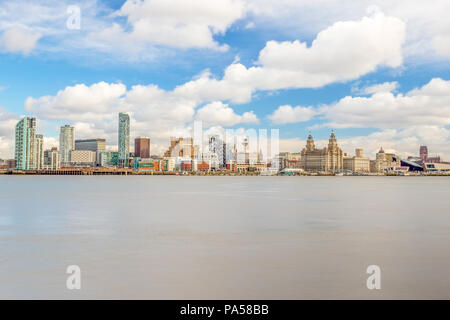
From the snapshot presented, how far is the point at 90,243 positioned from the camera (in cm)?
2427

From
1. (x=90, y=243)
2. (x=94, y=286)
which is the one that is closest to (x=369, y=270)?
(x=94, y=286)

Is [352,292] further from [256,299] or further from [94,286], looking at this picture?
[94,286]

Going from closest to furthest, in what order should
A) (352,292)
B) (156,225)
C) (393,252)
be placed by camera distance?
(352,292)
(393,252)
(156,225)

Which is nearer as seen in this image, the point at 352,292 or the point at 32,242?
the point at 352,292

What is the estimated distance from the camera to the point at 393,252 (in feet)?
71.3

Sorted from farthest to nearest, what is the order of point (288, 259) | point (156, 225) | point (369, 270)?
1. point (156, 225)
2. point (288, 259)
3. point (369, 270)

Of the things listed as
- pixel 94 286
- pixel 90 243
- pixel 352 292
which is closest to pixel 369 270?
pixel 352 292
